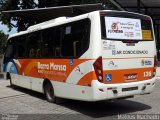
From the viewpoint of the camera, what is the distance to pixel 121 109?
32.7 ft

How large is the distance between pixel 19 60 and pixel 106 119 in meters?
6.62

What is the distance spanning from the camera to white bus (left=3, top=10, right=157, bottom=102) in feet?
29.1

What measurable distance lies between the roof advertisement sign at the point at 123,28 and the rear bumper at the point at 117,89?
1.27m

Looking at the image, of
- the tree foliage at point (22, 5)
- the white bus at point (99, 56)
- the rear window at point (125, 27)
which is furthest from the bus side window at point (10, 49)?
the tree foliage at point (22, 5)

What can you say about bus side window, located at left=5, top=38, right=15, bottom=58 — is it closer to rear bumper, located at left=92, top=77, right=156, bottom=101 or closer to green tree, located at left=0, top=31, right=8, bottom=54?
rear bumper, located at left=92, top=77, right=156, bottom=101

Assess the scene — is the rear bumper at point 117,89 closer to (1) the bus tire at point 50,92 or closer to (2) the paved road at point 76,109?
(2) the paved road at point 76,109

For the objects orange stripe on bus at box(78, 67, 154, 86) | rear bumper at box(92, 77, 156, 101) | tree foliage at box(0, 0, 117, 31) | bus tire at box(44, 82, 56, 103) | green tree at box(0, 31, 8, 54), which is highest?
tree foliage at box(0, 0, 117, 31)

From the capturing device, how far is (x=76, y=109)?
1017 cm

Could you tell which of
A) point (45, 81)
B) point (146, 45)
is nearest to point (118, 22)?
point (146, 45)

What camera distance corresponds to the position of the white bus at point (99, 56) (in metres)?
8.86

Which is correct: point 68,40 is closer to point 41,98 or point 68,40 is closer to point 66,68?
point 66,68

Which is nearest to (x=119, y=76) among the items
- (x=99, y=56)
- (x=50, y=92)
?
(x=99, y=56)

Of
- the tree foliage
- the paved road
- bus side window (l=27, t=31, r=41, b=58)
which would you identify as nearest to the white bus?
the paved road

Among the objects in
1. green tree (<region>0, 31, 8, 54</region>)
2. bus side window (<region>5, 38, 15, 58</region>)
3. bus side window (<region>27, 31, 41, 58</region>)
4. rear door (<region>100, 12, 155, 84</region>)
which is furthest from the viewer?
green tree (<region>0, 31, 8, 54</region>)
